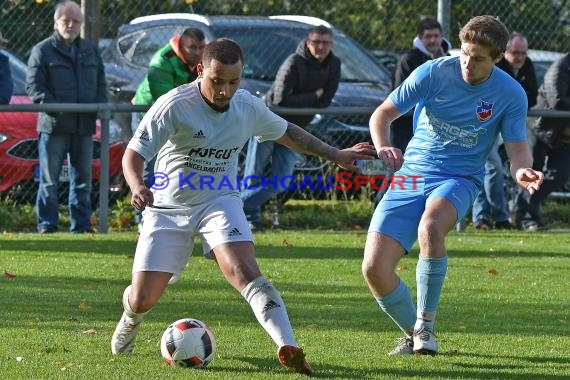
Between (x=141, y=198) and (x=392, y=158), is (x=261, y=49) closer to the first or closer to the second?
(x=392, y=158)

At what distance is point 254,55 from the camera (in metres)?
14.0

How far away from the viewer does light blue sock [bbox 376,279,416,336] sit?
6.77m

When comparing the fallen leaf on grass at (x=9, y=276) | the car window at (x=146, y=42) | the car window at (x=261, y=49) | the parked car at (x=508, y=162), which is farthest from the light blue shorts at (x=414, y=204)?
the car window at (x=146, y=42)

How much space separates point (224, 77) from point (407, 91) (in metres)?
1.18

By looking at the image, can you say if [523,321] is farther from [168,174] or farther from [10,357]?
[10,357]

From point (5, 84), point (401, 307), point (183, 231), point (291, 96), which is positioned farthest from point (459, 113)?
point (5, 84)

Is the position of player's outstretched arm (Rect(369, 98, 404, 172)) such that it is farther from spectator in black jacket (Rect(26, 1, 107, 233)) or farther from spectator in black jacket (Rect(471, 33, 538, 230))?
spectator in black jacket (Rect(471, 33, 538, 230))

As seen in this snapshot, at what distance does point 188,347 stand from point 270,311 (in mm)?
487

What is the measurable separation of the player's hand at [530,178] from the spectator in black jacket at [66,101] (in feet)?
20.9

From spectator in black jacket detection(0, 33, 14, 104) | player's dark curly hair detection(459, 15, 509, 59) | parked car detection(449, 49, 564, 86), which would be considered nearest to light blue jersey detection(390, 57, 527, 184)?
player's dark curly hair detection(459, 15, 509, 59)

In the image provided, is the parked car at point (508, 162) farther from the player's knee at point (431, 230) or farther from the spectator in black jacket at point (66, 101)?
the player's knee at point (431, 230)

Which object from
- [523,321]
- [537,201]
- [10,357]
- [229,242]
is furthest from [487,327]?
[537,201]

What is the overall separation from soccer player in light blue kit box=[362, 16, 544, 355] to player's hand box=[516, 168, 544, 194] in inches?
1.5

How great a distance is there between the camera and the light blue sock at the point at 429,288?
6.73 meters
